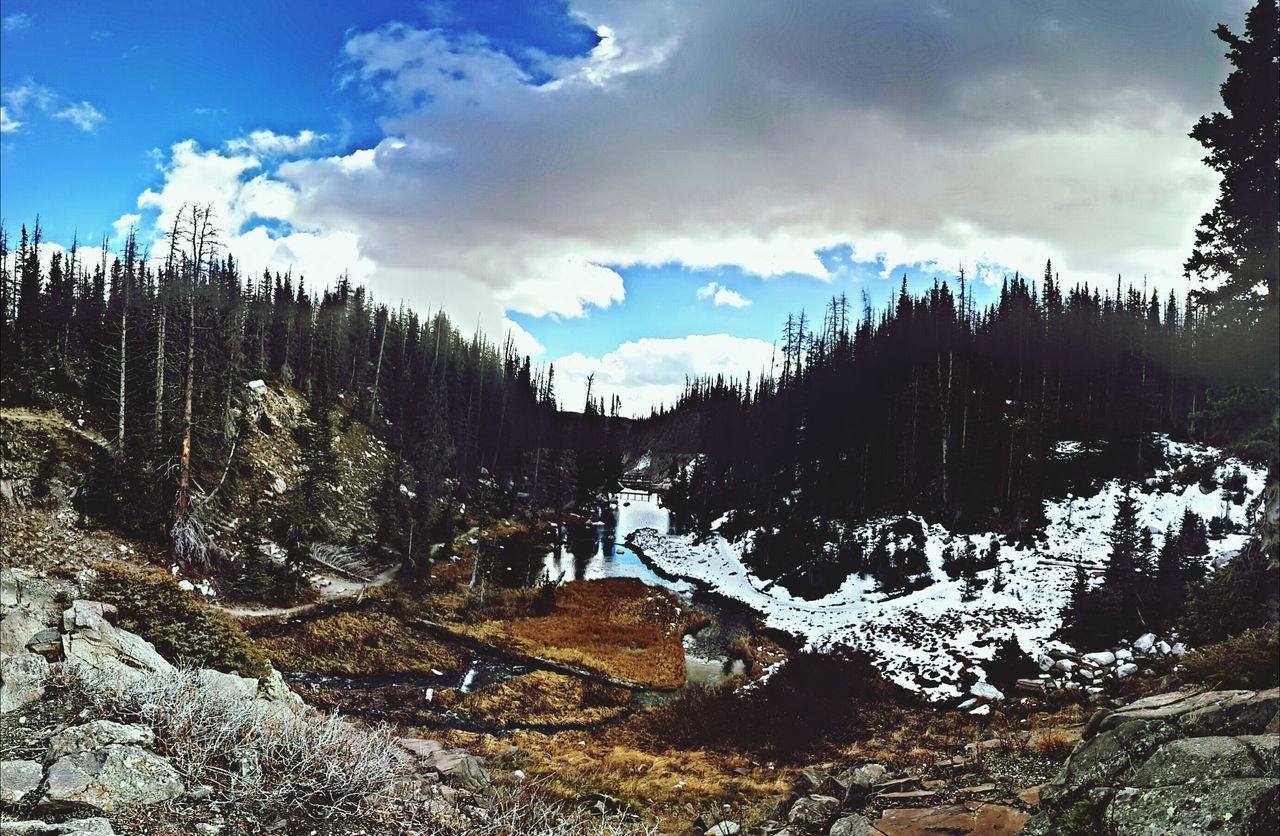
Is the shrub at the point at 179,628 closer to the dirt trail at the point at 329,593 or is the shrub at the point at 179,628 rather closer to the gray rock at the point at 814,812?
the dirt trail at the point at 329,593

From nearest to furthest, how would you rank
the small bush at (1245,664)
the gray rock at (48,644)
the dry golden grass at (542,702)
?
1. the small bush at (1245,664)
2. the gray rock at (48,644)
3. the dry golden grass at (542,702)

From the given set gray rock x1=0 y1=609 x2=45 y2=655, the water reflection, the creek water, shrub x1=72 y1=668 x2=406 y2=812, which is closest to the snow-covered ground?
the creek water

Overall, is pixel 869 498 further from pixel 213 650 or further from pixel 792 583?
pixel 213 650

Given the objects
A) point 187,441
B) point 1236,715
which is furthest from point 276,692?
point 1236,715

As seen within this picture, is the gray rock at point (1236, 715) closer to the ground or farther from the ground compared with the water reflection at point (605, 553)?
farther from the ground

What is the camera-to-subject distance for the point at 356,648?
74.4 ft

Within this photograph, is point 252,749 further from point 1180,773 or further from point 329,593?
point 329,593

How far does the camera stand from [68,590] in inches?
607

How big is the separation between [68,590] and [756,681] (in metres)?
21.9


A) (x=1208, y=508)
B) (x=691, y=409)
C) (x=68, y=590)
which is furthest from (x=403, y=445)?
(x=691, y=409)

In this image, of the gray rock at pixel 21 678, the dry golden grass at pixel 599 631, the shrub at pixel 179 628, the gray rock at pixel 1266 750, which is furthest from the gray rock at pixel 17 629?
the gray rock at pixel 1266 750

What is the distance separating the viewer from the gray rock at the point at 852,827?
1018 cm

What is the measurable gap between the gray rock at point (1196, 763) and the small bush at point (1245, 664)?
8.24 feet

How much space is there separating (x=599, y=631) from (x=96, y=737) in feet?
79.5
